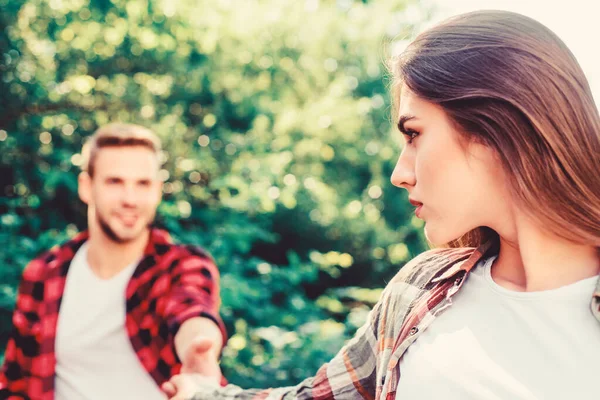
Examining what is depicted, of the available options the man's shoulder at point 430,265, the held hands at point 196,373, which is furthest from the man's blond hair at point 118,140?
the man's shoulder at point 430,265

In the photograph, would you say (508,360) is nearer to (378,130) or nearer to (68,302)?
(68,302)

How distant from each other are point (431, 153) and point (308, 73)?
130 inches

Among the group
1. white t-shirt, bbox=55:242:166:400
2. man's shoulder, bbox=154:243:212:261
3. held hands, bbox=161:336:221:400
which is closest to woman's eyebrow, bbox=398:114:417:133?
held hands, bbox=161:336:221:400

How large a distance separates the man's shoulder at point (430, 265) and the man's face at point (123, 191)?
4.23ft

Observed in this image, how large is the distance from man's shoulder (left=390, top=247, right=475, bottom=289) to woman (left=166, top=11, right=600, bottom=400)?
0.08m

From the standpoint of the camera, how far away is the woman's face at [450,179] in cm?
135

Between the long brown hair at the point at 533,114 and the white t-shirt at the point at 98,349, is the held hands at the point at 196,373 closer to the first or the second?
the white t-shirt at the point at 98,349

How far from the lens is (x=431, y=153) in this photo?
1.36m

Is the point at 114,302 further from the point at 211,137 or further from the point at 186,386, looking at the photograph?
the point at 211,137

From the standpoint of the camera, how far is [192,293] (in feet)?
7.42

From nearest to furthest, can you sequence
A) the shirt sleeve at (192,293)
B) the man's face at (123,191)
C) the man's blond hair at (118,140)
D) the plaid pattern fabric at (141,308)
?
the shirt sleeve at (192,293), the plaid pattern fabric at (141,308), the man's face at (123,191), the man's blond hair at (118,140)

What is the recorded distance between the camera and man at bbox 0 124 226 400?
2.31 meters

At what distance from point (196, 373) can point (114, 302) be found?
67 centimetres

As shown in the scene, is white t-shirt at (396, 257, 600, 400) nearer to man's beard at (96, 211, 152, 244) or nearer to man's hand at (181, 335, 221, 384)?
man's hand at (181, 335, 221, 384)
